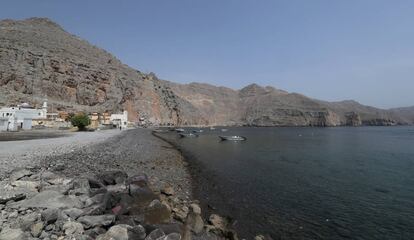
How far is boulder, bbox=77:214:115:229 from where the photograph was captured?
339 inches

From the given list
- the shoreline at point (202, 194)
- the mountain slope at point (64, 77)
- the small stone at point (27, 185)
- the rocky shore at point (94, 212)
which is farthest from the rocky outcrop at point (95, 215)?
the mountain slope at point (64, 77)

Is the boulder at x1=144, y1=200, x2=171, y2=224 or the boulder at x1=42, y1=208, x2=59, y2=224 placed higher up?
the boulder at x1=42, y1=208, x2=59, y2=224

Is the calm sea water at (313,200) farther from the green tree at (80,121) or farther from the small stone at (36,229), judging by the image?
the green tree at (80,121)

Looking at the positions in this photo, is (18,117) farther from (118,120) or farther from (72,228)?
(72,228)

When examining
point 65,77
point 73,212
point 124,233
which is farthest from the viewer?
point 65,77

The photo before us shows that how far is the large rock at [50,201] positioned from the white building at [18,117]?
223 feet

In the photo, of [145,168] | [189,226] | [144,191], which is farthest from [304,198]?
[145,168]

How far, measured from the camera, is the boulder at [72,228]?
26.0 feet

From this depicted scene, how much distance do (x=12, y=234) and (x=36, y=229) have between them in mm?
658

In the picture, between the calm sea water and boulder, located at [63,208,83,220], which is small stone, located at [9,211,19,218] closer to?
boulder, located at [63,208,83,220]

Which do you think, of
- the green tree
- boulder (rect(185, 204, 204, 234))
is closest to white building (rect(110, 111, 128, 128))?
the green tree

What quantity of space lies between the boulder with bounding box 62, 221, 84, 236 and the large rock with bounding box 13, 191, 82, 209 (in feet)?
5.37

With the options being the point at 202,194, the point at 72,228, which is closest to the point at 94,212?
the point at 72,228

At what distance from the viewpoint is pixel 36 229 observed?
25.1ft
